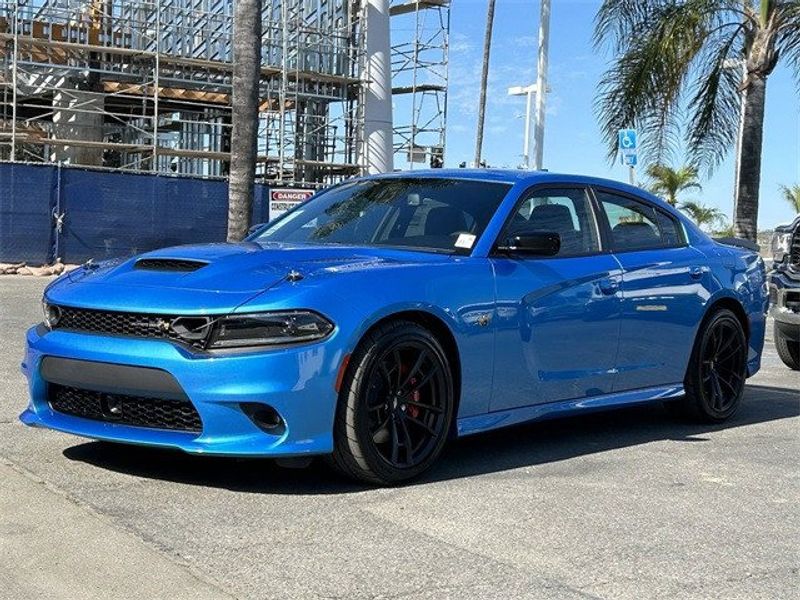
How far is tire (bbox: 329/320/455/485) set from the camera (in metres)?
5.14

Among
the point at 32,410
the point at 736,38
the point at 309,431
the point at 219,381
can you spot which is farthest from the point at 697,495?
the point at 736,38

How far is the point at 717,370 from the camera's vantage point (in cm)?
759

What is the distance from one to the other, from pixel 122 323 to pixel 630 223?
333 cm

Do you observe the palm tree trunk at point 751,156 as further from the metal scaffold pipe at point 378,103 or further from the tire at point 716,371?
the metal scaffold pipe at point 378,103

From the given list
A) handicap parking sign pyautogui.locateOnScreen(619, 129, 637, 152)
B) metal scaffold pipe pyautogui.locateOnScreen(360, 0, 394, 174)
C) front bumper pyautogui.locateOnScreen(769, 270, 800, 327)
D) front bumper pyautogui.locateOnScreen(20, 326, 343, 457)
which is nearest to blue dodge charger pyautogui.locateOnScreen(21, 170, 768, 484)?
front bumper pyautogui.locateOnScreen(20, 326, 343, 457)

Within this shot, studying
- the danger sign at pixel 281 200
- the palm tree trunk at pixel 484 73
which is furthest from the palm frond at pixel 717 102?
the palm tree trunk at pixel 484 73

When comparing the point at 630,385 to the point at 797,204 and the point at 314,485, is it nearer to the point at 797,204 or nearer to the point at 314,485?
the point at 314,485

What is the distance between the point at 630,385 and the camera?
6.81 metres

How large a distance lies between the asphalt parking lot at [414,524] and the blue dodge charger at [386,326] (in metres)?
0.26

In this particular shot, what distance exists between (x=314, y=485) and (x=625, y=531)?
1.40m

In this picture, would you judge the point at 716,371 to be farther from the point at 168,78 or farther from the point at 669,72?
the point at 168,78

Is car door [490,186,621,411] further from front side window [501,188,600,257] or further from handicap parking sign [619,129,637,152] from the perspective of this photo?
handicap parking sign [619,129,637,152]

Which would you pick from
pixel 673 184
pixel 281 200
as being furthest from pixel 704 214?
pixel 281 200

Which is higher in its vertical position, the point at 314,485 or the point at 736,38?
the point at 736,38
